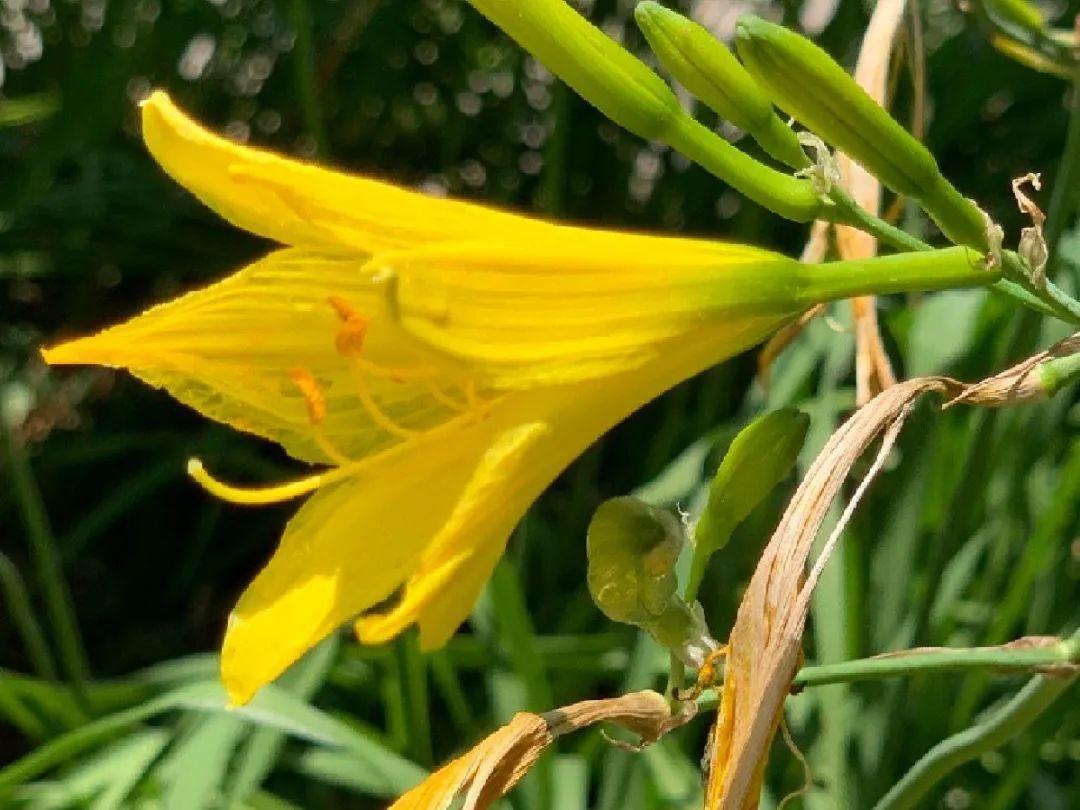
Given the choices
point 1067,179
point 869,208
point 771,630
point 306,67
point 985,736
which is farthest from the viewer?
point 306,67

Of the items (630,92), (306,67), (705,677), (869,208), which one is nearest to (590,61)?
(630,92)

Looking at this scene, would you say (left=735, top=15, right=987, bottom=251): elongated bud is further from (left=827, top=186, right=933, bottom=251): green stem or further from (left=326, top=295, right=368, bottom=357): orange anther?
(left=326, top=295, right=368, bottom=357): orange anther

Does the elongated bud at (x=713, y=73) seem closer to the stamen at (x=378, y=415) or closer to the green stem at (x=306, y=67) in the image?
the stamen at (x=378, y=415)

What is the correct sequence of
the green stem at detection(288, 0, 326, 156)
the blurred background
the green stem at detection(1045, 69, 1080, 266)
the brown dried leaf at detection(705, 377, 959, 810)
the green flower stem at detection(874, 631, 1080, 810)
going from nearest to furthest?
1. the brown dried leaf at detection(705, 377, 959, 810)
2. the green flower stem at detection(874, 631, 1080, 810)
3. the green stem at detection(1045, 69, 1080, 266)
4. the blurred background
5. the green stem at detection(288, 0, 326, 156)

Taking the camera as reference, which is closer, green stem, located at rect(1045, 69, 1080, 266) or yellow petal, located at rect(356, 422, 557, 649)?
yellow petal, located at rect(356, 422, 557, 649)

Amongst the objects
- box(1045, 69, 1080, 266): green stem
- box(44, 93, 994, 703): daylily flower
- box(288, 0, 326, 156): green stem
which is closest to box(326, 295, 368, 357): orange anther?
box(44, 93, 994, 703): daylily flower

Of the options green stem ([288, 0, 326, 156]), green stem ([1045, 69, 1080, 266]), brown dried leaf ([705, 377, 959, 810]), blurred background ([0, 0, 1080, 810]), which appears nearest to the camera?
brown dried leaf ([705, 377, 959, 810])

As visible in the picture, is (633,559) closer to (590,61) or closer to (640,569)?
(640,569)

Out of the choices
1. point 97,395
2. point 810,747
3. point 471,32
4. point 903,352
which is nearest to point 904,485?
point 903,352
